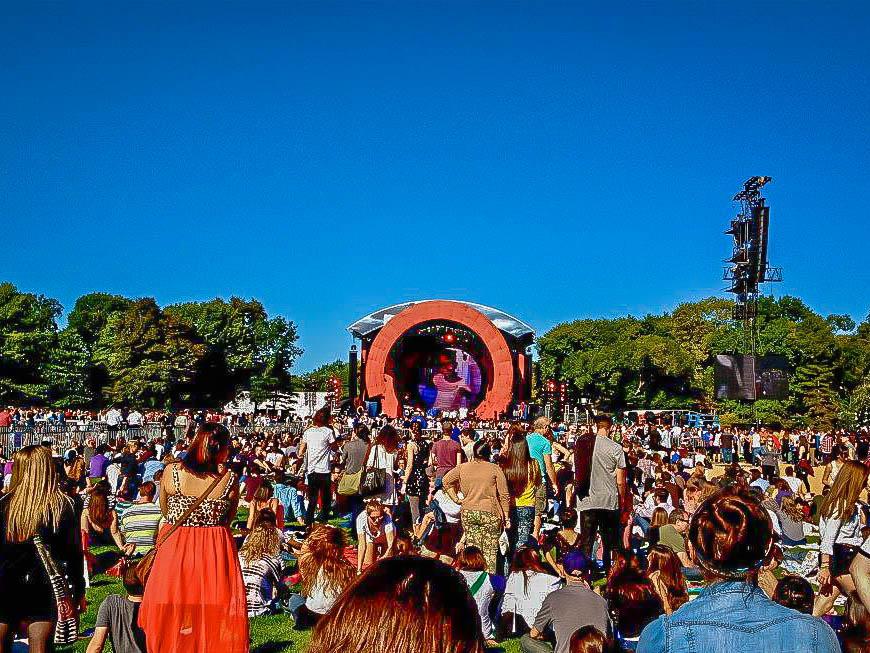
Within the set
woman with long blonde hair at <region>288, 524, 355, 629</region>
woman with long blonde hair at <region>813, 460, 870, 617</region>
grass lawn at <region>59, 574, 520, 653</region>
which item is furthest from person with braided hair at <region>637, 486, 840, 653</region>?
woman with long blonde hair at <region>813, 460, 870, 617</region>

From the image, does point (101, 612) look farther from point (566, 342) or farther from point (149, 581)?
point (566, 342)

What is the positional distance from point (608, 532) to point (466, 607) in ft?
22.7

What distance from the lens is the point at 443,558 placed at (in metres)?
7.59

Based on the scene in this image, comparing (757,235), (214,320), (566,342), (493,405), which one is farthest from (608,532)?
(566,342)

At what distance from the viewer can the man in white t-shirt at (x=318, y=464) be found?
11.2 m

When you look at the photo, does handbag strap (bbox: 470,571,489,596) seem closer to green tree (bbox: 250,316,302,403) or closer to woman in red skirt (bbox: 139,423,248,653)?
woman in red skirt (bbox: 139,423,248,653)

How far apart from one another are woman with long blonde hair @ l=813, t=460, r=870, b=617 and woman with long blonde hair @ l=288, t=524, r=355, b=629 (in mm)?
4012

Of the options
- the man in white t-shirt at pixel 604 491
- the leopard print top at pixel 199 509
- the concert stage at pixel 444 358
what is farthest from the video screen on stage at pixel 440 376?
the leopard print top at pixel 199 509

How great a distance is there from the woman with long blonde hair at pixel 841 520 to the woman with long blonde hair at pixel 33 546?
5780 mm

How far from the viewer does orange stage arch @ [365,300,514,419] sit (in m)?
42.7

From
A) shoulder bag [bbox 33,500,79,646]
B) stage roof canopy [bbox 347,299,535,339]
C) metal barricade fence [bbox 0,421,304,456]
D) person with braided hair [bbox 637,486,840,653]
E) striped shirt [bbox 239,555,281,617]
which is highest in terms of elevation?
stage roof canopy [bbox 347,299,535,339]

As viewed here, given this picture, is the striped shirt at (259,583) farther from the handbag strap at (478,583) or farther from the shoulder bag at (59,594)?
the shoulder bag at (59,594)

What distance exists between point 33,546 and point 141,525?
5527 mm

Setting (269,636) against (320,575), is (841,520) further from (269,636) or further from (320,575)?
(269,636)
